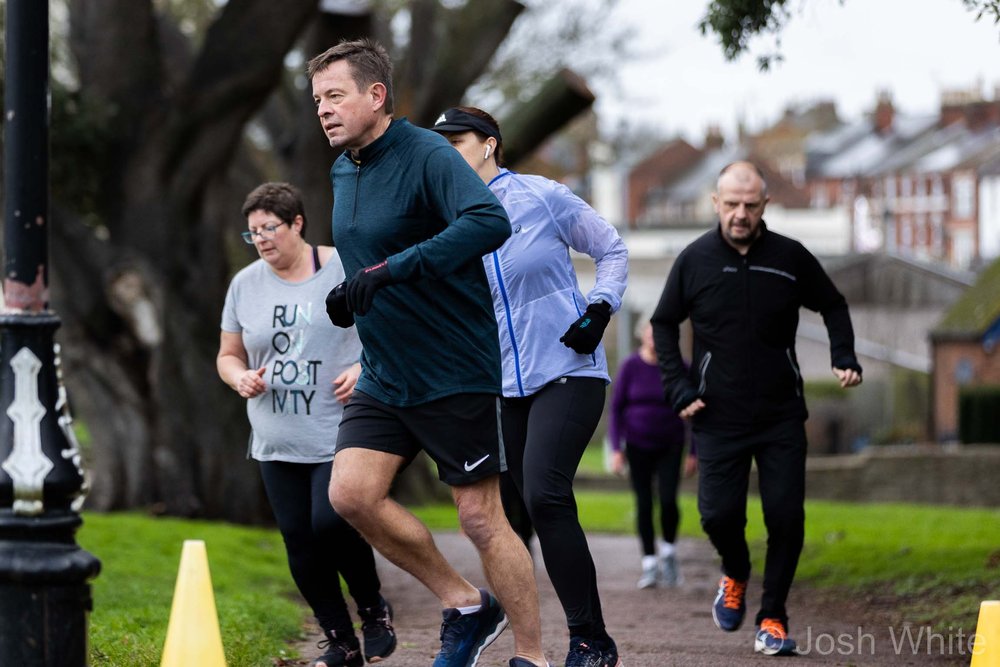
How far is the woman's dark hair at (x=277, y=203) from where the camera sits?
6.37 m

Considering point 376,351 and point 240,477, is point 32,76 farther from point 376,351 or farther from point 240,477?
point 240,477

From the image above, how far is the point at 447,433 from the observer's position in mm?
5238

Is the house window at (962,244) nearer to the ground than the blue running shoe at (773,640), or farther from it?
farther from it

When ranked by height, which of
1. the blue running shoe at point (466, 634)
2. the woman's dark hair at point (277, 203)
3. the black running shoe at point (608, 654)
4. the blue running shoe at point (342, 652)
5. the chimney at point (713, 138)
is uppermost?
the chimney at point (713, 138)

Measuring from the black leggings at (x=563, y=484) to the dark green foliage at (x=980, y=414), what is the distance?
27.4 meters

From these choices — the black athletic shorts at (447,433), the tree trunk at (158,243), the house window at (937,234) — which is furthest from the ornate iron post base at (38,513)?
the house window at (937,234)

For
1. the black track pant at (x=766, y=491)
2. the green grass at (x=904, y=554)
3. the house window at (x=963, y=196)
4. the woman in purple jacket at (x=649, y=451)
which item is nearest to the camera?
the black track pant at (x=766, y=491)

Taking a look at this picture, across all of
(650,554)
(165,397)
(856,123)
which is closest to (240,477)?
(165,397)

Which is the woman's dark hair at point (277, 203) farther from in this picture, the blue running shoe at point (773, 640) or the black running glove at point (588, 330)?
the blue running shoe at point (773, 640)

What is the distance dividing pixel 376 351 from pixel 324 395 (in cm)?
106

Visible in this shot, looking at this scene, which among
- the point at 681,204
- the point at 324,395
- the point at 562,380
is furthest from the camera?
the point at 681,204

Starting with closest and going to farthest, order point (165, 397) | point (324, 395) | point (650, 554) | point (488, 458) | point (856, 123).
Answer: point (488, 458) → point (324, 395) → point (650, 554) → point (165, 397) → point (856, 123)

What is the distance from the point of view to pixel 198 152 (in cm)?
1545

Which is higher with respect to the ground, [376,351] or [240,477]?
[376,351]
